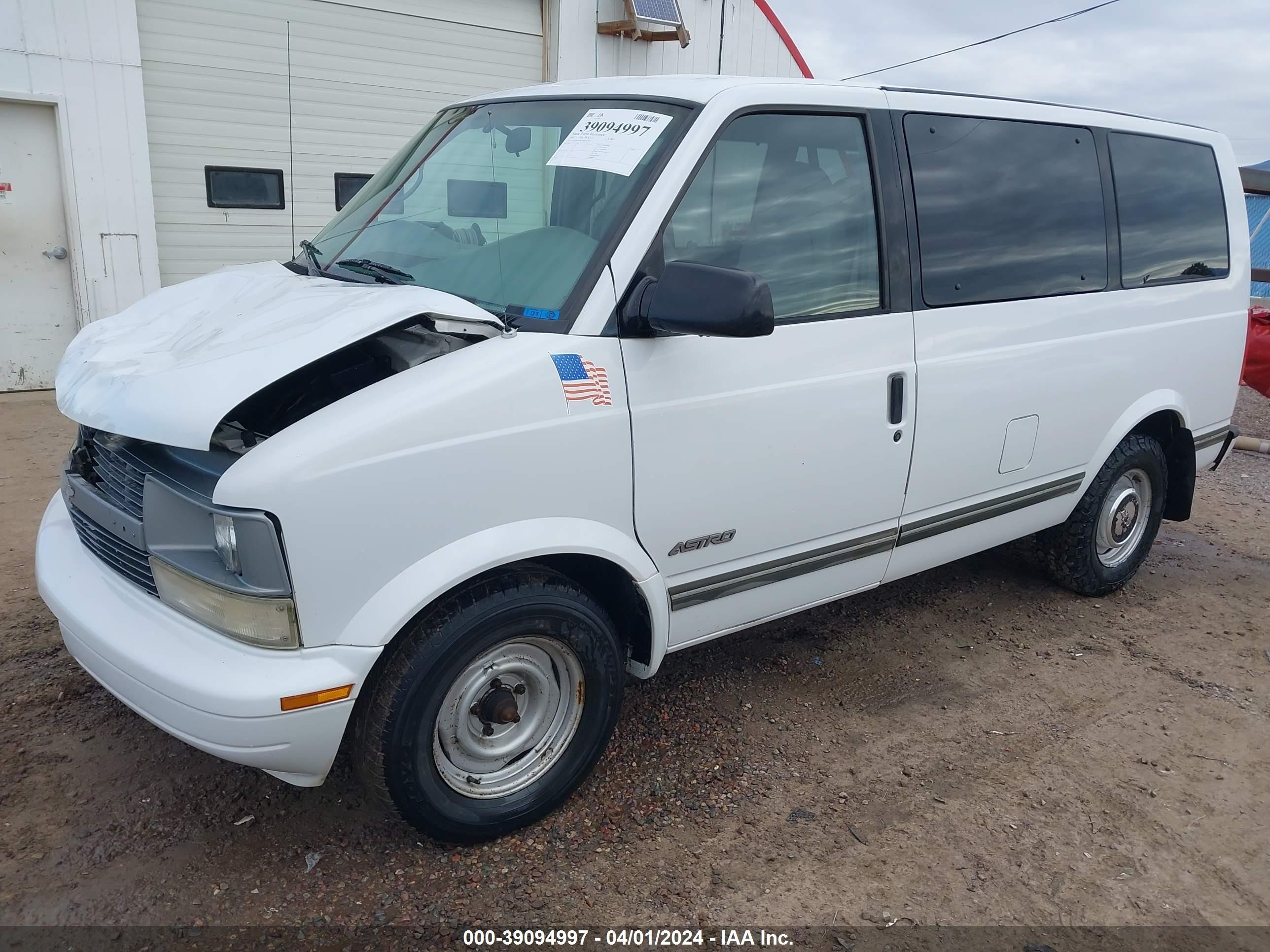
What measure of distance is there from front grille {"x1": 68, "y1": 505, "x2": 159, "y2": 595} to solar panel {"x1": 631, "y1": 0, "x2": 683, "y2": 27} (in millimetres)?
8079

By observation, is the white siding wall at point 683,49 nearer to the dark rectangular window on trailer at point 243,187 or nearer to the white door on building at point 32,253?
the dark rectangular window on trailer at point 243,187

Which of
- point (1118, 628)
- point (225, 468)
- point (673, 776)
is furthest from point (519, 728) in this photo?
point (1118, 628)

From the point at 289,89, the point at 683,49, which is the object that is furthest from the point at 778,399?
the point at 683,49

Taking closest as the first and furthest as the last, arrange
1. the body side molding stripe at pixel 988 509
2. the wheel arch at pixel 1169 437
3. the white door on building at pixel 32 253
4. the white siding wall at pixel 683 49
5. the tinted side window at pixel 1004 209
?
1. the tinted side window at pixel 1004 209
2. the body side molding stripe at pixel 988 509
3. the wheel arch at pixel 1169 437
4. the white door on building at pixel 32 253
5. the white siding wall at pixel 683 49

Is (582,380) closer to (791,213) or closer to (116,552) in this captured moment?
(791,213)

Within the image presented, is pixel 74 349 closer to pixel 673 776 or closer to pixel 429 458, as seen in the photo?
pixel 429 458

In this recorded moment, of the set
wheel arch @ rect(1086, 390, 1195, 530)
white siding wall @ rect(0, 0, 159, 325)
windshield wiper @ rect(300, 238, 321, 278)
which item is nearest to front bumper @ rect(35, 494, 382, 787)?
windshield wiper @ rect(300, 238, 321, 278)

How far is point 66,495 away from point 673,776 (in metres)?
2.18

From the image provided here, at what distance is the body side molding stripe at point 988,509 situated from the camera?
367cm

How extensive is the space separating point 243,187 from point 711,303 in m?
7.33

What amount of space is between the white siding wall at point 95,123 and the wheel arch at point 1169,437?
7.38m

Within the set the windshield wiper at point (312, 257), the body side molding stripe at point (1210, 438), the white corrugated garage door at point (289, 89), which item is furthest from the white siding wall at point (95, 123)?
the body side molding stripe at point (1210, 438)

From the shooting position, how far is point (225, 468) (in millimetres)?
2424

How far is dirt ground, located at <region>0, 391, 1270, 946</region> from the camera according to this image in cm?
265
